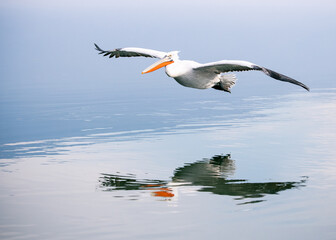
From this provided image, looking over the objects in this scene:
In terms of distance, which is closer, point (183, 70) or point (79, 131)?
point (183, 70)

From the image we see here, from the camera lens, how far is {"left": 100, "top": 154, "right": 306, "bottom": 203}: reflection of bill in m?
14.1

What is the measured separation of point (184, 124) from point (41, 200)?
13.5 m

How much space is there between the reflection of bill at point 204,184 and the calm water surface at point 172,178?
0.08 feet

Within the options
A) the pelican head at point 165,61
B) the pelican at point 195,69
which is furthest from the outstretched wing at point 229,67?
the pelican head at point 165,61

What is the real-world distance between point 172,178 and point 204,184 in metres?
1.06

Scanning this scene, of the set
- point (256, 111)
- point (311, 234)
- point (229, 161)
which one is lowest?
point (311, 234)

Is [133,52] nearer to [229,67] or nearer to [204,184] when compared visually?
[229,67]

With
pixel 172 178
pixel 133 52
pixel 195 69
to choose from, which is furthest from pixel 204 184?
pixel 133 52

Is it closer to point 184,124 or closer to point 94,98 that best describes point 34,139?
point 184,124

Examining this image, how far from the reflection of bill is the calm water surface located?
0.02 m

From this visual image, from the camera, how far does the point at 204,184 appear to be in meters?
15.0

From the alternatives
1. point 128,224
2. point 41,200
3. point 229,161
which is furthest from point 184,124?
point 128,224

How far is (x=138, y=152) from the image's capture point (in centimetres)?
1956

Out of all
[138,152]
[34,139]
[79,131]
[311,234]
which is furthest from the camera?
[79,131]
